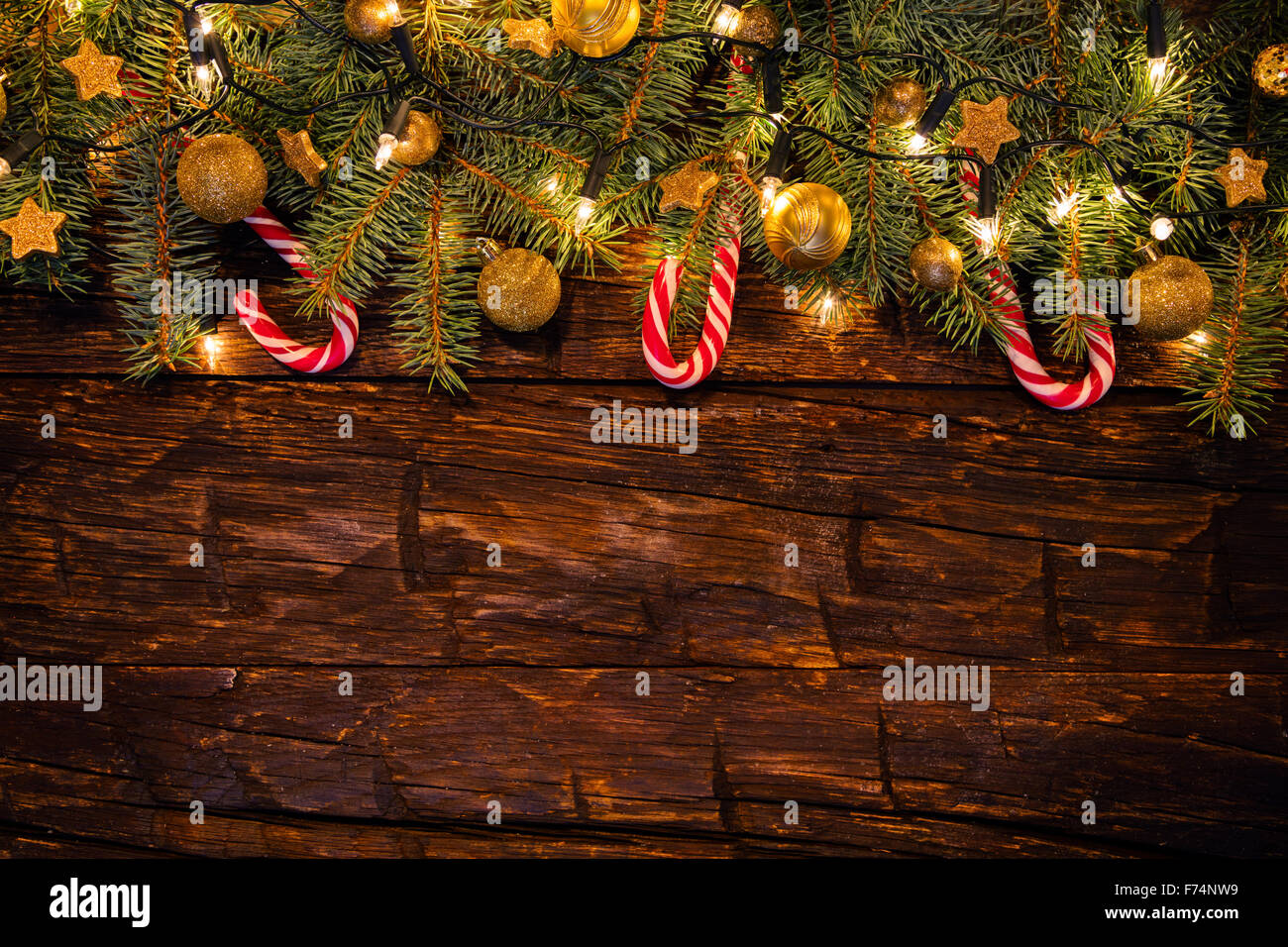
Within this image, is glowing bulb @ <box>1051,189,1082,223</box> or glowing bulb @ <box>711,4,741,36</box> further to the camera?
glowing bulb @ <box>1051,189,1082,223</box>

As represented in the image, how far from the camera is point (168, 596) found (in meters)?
1.40

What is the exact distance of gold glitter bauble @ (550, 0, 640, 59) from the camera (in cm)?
110

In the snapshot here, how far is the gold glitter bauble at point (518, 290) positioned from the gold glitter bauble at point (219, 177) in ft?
1.22

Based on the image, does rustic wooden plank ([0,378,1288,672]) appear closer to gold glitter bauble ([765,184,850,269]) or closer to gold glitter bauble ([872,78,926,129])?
gold glitter bauble ([765,184,850,269])

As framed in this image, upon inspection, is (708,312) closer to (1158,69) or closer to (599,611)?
(599,611)

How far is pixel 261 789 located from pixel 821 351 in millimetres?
1235

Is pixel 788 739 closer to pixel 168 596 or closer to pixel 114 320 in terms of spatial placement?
pixel 168 596

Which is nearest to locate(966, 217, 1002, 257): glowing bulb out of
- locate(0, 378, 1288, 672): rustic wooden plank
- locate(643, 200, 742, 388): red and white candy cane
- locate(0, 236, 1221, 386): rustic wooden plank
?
locate(0, 236, 1221, 386): rustic wooden plank

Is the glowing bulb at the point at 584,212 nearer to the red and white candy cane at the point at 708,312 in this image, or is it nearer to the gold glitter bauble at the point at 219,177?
the red and white candy cane at the point at 708,312

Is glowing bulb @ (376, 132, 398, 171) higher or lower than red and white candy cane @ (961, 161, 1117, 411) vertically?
higher

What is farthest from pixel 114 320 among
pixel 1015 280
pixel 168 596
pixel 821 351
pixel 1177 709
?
pixel 1177 709

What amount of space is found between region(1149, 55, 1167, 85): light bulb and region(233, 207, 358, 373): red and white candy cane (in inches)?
53.0

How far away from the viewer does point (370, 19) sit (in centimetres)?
118
